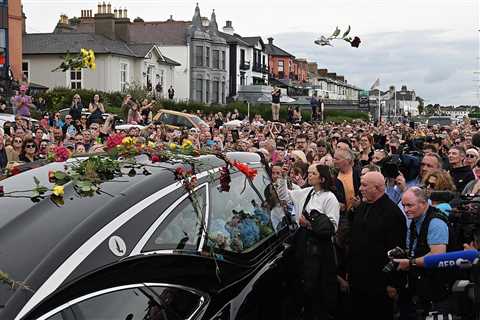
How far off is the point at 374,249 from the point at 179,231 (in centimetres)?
306

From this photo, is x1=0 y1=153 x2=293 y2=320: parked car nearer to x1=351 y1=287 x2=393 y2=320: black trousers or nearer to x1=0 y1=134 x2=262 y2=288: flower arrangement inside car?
x1=0 y1=134 x2=262 y2=288: flower arrangement inside car

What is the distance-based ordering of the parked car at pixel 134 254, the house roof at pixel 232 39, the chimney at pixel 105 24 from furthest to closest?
1. the house roof at pixel 232 39
2. the chimney at pixel 105 24
3. the parked car at pixel 134 254

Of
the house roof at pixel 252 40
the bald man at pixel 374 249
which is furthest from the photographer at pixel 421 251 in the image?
the house roof at pixel 252 40

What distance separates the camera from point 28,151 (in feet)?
33.9

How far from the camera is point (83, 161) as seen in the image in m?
3.84

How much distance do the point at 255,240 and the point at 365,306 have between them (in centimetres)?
220

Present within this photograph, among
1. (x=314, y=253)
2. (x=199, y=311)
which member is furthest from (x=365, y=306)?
(x=199, y=311)

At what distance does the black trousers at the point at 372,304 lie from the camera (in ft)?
20.1

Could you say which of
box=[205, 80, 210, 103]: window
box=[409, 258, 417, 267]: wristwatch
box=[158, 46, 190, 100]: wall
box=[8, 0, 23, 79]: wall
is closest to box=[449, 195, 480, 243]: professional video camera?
box=[409, 258, 417, 267]: wristwatch

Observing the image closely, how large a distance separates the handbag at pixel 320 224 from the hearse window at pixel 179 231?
210 cm

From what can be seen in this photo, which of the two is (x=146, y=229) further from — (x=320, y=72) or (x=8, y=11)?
(x=320, y=72)

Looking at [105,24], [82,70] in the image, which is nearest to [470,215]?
[82,70]

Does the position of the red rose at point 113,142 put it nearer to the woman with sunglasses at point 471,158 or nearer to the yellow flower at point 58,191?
the yellow flower at point 58,191

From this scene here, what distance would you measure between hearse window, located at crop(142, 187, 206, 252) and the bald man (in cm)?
271
